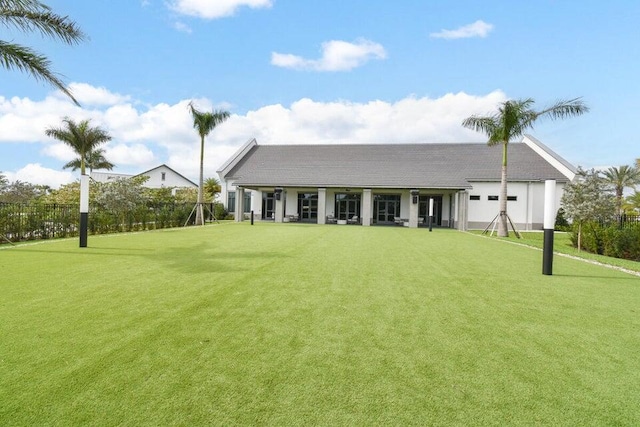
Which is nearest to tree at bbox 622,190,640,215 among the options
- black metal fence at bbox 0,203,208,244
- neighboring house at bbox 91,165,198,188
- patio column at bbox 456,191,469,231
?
patio column at bbox 456,191,469,231

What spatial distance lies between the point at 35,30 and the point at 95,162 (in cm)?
3527

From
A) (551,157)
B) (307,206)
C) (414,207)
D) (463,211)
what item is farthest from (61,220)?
(551,157)

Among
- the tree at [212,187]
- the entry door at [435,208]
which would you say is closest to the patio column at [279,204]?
the entry door at [435,208]

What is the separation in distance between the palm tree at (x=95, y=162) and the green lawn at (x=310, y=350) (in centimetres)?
3738

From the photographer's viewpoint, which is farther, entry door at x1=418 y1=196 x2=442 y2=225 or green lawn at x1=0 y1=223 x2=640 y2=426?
entry door at x1=418 y1=196 x2=442 y2=225

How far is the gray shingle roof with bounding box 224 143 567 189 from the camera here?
29797 millimetres

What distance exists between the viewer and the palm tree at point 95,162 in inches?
1549

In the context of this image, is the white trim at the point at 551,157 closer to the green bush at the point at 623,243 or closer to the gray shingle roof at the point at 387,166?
the gray shingle roof at the point at 387,166

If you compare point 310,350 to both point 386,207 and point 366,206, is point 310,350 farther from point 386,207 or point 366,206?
point 386,207

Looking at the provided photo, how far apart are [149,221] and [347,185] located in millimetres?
14966

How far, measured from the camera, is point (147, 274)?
274 inches

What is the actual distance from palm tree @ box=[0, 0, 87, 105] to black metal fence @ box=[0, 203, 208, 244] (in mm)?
5251

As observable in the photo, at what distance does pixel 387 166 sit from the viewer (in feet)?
108

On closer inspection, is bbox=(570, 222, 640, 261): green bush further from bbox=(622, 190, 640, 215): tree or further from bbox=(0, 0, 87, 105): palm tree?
bbox=(622, 190, 640, 215): tree
